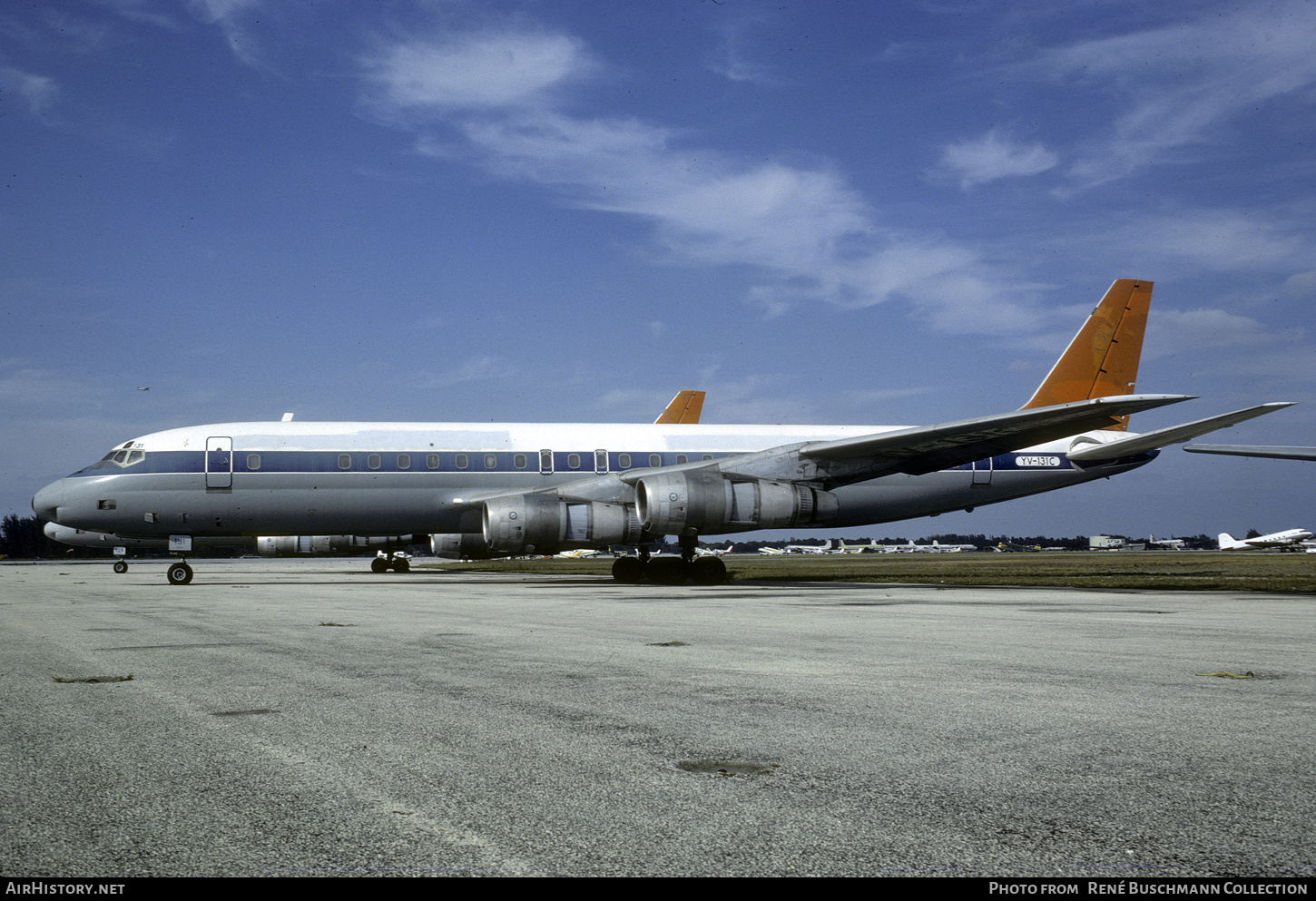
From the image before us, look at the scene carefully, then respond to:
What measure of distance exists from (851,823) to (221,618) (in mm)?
11166

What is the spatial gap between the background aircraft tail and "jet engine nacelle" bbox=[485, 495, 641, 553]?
41.0ft

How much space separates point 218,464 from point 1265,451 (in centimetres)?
2338

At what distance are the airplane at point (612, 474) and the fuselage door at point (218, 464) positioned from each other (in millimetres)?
31

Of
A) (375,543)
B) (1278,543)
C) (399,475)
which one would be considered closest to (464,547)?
(399,475)

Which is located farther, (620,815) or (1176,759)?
(1176,759)

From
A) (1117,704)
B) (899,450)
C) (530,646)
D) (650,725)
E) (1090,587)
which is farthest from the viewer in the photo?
(899,450)

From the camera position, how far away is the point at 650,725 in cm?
497

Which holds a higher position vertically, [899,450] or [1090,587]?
[899,450]

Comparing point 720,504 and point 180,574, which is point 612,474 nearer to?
point 720,504

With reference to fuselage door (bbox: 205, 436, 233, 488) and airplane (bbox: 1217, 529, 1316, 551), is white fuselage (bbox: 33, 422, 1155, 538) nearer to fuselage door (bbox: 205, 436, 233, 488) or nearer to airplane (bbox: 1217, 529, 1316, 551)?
fuselage door (bbox: 205, 436, 233, 488)

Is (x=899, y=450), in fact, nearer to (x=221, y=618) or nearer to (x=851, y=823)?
(x=221, y=618)

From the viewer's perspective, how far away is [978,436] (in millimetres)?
21703

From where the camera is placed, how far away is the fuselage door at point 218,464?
76.1 ft
